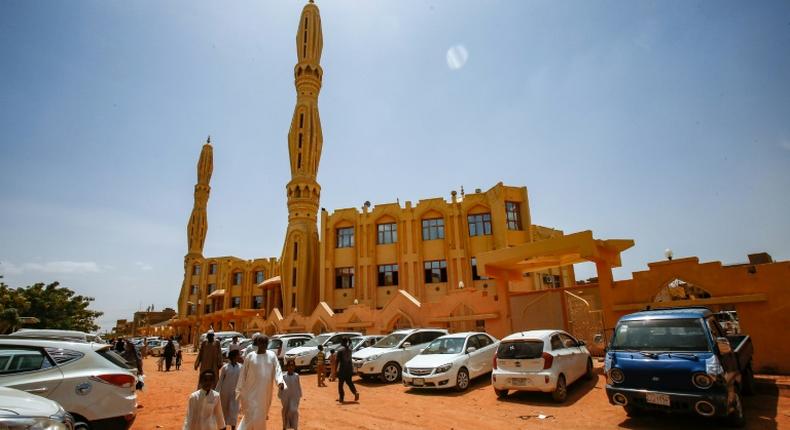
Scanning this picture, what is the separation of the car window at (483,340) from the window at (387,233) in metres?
19.7

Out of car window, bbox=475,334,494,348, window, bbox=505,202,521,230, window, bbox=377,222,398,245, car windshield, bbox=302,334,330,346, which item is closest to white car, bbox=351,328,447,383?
car window, bbox=475,334,494,348

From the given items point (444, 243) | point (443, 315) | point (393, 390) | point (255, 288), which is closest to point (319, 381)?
point (393, 390)

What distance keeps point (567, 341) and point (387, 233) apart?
22.6 meters

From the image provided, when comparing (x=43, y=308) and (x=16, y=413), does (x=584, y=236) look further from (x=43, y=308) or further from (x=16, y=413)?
(x=43, y=308)

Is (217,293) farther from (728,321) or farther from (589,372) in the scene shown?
(728,321)

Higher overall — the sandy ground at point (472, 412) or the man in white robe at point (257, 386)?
the man in white robe at point (257, 386)

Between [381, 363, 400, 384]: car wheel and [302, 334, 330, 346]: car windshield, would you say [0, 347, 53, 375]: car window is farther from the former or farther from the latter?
[302, 334, 330, 346]: car windshield

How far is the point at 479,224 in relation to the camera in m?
30.0

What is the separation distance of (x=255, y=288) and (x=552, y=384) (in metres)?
48.6

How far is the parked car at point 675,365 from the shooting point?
628 cm

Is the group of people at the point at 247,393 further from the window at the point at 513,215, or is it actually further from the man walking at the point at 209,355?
the window at the point at 513,215

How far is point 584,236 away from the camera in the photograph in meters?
13.0

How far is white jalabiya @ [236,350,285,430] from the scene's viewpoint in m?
5.44

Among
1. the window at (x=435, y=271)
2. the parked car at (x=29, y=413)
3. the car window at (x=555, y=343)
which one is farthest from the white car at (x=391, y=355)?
the window at (x=435, y=271)
